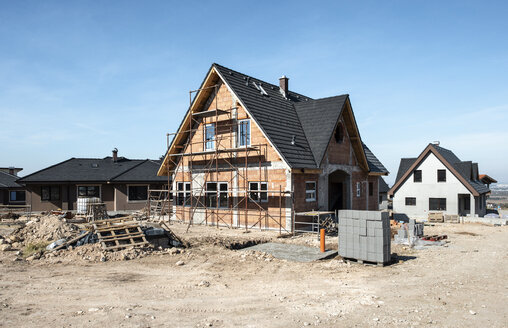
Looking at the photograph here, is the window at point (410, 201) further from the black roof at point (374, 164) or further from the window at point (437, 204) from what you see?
the black roof at point (374, 164)

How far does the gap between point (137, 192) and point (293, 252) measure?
Answer: 23735 mm

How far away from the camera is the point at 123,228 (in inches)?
610

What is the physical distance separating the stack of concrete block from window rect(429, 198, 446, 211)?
945 inches

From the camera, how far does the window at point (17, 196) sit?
38.5 m

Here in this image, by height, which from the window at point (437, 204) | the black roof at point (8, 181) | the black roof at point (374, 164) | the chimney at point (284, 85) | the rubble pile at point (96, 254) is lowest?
the rubble pile at point (96, 254)

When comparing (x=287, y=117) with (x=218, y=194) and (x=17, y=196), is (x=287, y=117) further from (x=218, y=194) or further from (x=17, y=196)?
(x=17, y=196)

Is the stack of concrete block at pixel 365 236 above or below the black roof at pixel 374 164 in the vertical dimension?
below

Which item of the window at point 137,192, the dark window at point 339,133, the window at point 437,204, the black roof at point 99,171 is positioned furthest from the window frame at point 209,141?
the window at point 437,204

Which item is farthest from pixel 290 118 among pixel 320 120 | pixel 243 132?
pixel 243 132

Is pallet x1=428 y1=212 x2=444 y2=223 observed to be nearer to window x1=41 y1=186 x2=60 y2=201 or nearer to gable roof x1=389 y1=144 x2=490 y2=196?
gable roof x1=389 y1=144 x2=490 y2=196

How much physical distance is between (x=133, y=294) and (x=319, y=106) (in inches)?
673

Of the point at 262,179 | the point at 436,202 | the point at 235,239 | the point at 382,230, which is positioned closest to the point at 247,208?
the point at 262,179

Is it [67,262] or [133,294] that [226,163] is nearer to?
[67,262]

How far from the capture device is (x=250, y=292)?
9.43 meters
